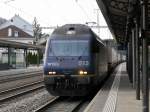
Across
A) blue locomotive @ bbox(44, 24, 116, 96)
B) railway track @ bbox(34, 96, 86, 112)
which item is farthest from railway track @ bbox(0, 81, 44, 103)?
blue locomotive @ bbox(44, 24, 116, 96)

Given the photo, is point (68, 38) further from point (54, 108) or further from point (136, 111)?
point (136, 111)

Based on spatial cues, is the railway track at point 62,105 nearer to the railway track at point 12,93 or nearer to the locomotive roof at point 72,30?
the railway track at point 12,93

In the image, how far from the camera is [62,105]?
17.2 m

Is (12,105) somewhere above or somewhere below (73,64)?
below

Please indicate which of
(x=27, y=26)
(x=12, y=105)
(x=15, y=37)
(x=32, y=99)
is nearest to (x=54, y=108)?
(x=12, y=105)

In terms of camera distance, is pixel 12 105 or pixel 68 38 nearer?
pixel 12 105

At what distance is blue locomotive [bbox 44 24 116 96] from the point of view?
1755 cm

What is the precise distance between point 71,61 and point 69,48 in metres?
0.70

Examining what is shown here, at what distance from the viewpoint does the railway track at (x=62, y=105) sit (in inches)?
612

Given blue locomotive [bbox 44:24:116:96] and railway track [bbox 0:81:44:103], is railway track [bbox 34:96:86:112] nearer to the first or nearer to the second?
blue locomotive [bbox 44:24:116:96]

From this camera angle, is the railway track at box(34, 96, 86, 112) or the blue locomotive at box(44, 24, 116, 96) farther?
the blue locomotive at box(44, 24, 116, 96)

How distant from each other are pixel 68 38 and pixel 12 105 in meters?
3.80

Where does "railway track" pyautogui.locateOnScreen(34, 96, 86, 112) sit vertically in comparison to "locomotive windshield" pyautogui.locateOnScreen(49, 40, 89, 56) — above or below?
below

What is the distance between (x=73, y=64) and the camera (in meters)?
17.9
